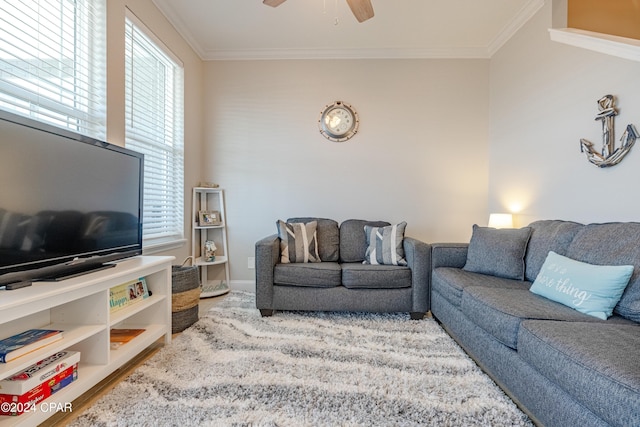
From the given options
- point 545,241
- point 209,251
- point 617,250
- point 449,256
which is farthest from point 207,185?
point 617,250

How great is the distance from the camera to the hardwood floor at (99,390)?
138 cm

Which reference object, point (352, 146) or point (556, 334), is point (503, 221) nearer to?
point (352, 146)

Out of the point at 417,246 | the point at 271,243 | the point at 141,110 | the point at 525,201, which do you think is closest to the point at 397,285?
the point at 417,246

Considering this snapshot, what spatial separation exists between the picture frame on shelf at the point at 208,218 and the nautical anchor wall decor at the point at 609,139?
11.1 ft

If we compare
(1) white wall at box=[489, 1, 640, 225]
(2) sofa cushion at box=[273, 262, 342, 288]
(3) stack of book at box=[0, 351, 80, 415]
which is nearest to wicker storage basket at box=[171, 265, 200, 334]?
(2) sofa cushion at box=[273, 262, 342, 288]

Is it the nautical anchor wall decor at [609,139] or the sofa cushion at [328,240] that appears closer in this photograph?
the nautical anchor wall decor at [609,139]

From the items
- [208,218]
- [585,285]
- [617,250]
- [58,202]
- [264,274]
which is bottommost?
[264,274]

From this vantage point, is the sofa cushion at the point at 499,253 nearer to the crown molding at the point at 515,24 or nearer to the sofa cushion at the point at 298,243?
the sofa cushion at the point at 298,243

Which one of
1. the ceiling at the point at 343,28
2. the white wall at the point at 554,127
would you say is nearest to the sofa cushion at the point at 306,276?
the white wall at the point at 554,127

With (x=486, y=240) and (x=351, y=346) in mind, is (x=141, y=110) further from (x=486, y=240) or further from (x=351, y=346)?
(x=486, y=240)

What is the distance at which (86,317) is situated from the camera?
1582 mm

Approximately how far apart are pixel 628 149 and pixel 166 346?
3.23m

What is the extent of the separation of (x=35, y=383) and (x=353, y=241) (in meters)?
2.47

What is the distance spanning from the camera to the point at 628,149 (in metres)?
1.89
